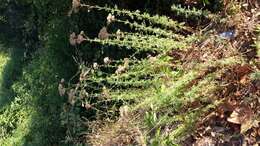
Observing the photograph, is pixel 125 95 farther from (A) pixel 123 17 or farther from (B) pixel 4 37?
(B) pixel 4 37

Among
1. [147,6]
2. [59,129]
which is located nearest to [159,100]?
[147,6]

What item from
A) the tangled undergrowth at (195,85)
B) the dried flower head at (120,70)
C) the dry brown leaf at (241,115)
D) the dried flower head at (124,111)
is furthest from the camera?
the dried flower head at (120,70)

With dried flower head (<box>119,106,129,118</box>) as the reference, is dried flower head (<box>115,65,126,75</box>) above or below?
above

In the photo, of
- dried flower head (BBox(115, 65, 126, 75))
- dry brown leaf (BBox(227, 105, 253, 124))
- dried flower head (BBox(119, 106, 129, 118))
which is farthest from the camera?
dried flower head (BBox(115, 65, 126, 75))

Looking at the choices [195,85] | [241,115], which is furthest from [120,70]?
[241,115]

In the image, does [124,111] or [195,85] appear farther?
[124,111]

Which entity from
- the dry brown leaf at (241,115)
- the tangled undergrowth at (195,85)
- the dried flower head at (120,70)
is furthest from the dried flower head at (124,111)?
the dry brown leaf at (241,115)

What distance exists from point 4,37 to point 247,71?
25.5ft

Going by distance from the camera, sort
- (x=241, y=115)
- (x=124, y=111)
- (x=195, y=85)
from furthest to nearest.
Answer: (x=124, y=111) < (x=195, y=85) < (x=241, y=115)

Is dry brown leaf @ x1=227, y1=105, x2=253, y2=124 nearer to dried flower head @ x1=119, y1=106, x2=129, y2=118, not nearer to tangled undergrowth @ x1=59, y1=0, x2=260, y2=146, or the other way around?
tangled undergrowth @ x1=59, y1=0, x2=260, y2=146

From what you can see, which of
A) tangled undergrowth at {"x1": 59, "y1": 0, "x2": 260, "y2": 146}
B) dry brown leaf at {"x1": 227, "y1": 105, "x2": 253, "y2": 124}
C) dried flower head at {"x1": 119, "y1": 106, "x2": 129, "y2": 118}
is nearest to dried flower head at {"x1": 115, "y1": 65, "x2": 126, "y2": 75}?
tangled undergrowth at {"x1": 59, "y1": 0, "x2": 260, "y2": 146}

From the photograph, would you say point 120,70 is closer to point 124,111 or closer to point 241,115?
point 124,111

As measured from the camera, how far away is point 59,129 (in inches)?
220

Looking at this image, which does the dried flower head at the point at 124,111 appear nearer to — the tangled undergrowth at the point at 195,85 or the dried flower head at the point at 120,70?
the tangled undergrowth at the point at 195,85
